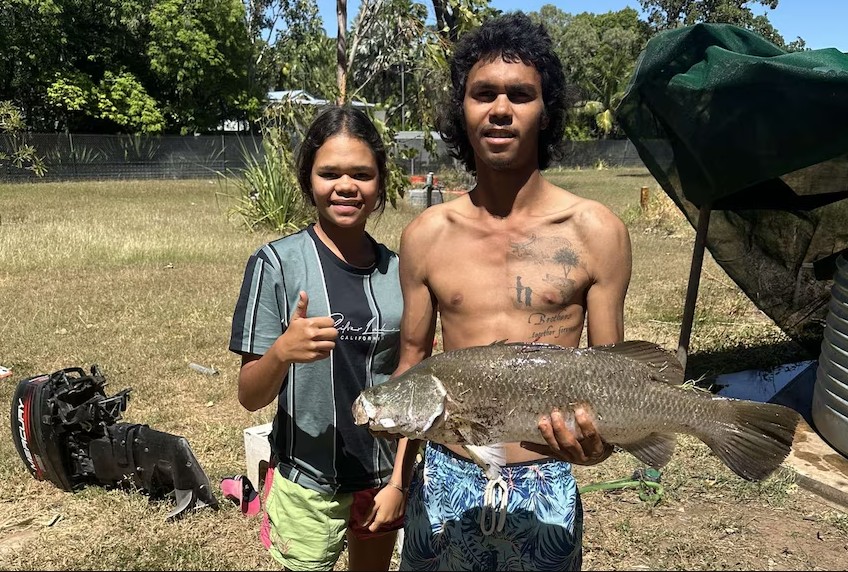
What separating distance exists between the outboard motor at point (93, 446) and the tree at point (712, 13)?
171 ft

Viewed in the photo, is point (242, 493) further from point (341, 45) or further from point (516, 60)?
point (341, 45)

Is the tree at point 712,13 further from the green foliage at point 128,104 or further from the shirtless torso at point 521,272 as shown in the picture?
the shirtless torso at point 521,272

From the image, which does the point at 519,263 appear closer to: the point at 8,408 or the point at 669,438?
the point at 669,438

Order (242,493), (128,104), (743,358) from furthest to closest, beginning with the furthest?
(128,104)
(743,358)
(242,493)

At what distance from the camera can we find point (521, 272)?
6.94 feet

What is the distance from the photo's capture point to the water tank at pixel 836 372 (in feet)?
15.9

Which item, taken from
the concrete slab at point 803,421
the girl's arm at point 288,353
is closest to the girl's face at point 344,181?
the girl's arm at point 288,353

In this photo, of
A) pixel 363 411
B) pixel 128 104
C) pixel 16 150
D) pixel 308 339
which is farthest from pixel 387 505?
pixel 128 104

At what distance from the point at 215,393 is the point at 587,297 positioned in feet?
14.8

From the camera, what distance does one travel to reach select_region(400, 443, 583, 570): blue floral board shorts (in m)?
2.04

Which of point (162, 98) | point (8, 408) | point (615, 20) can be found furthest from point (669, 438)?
point (615, 20)

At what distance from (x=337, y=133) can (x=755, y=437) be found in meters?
1.74

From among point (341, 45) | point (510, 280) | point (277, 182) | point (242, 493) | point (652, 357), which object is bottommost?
point (242, 493)

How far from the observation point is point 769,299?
6215mm
